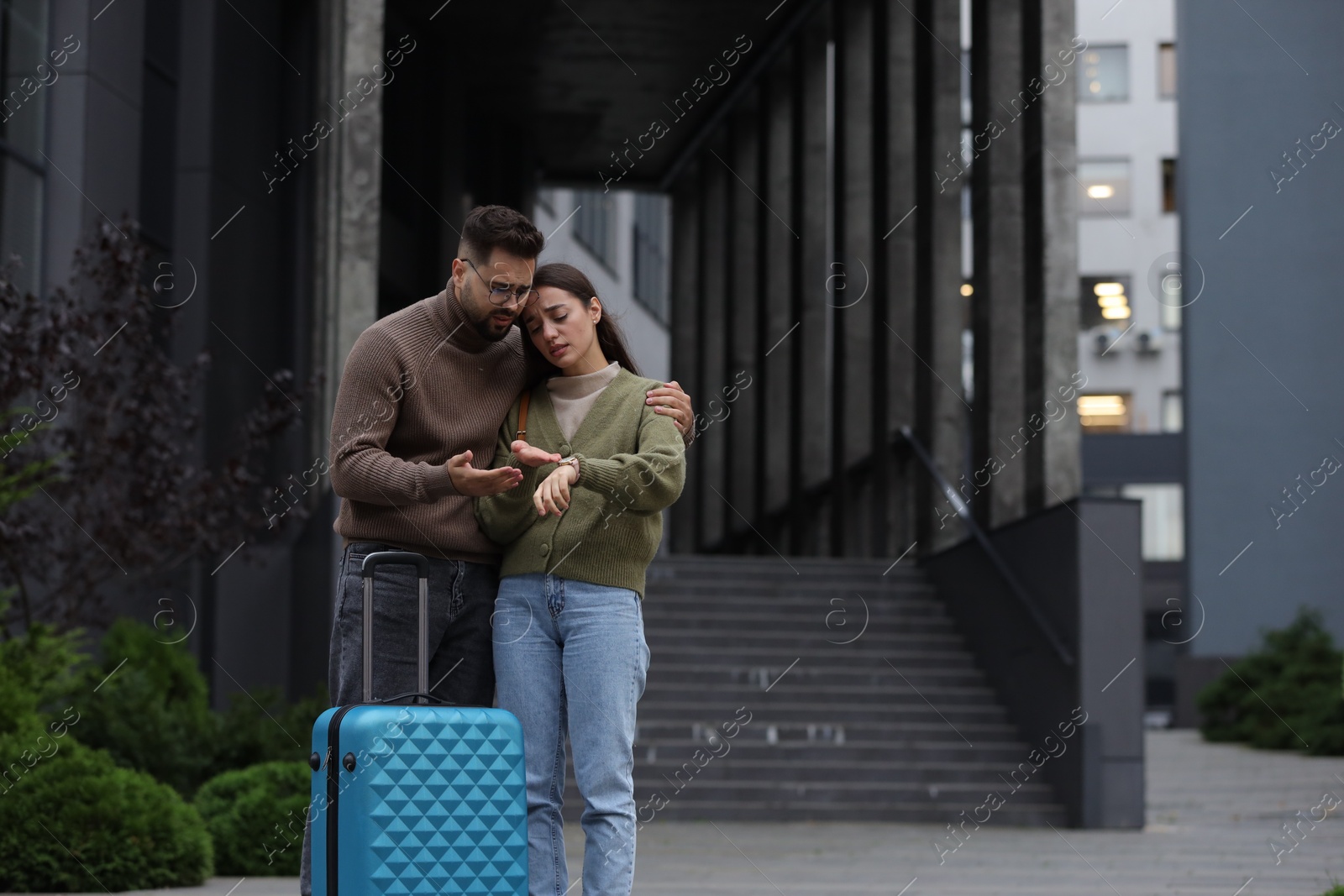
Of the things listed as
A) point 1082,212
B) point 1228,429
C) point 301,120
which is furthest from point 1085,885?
point 1082,212

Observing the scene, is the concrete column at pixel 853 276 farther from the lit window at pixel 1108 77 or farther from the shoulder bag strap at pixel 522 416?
the lit window at pixel 1108 77

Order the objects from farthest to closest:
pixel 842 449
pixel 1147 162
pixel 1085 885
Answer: pixel 1147 162, pixel 842 449, pixel 1085 885

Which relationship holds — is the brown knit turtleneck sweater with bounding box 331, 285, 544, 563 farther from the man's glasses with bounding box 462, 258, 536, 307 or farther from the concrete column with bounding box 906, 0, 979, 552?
the concrete column with bounding box 906, 0, 979, 552

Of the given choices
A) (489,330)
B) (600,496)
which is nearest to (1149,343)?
(600,496)

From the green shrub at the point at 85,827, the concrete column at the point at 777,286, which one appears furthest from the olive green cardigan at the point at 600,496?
the concrete column at the point at 777,286

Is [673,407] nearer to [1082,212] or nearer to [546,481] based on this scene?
[546,481]

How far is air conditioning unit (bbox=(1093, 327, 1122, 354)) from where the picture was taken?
1823 inches

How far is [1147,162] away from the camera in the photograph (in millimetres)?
47844

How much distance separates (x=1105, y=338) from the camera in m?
46.8

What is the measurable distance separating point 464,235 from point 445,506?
2.32 ft

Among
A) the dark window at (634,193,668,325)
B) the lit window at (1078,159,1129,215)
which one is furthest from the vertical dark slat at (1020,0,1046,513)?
the lit window at (1078,159,1129,215)

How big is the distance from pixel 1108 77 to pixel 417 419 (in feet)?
153

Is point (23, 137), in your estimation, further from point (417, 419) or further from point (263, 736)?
point (417, 419)

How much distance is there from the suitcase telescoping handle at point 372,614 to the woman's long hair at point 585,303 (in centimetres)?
68
